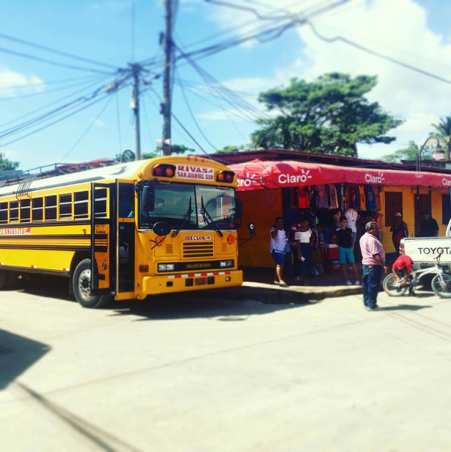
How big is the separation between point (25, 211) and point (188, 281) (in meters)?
5.01

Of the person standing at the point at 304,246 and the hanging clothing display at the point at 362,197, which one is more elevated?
the hanging clothing display at the point at 362,197

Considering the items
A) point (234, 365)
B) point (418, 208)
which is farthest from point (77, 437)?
point (418, 208)

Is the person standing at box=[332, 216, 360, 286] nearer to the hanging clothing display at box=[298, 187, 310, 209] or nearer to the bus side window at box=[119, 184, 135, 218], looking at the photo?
the hanging clothing display at box=[298, 187, 310, 209]

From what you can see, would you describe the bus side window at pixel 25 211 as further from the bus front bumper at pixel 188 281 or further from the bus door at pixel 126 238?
the bus front bumper at pixel 188 281

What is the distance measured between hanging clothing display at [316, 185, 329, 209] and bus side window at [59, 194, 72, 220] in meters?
7.60

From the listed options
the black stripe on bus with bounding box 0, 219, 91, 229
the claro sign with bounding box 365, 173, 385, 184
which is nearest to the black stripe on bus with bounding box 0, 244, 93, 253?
the black stripe on bus with bounding box 0, 219, 91, 229

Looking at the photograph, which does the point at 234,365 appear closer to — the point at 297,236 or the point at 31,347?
the point at 31,347

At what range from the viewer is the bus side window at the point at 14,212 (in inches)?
502

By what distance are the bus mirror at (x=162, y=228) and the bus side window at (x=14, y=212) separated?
16.8 feet

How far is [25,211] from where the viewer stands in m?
12.4

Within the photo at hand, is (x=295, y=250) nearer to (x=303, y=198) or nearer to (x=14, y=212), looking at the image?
(x=303, y=198)

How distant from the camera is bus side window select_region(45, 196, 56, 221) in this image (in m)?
11.2

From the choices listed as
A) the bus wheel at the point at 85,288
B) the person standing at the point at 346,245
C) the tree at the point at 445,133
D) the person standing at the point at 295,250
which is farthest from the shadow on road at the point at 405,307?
the tree at the point at 445,133

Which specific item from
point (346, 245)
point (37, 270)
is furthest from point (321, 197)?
point (37, 270)
